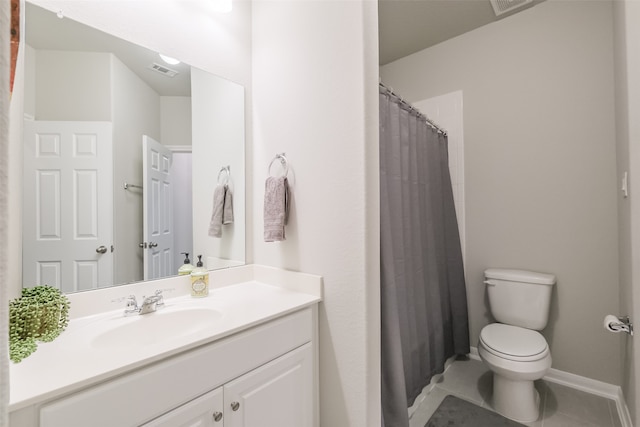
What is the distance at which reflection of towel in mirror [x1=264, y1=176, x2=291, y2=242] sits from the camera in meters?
1.33

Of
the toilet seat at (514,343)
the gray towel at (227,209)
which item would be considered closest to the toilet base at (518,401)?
the toilet seat at (514,343)

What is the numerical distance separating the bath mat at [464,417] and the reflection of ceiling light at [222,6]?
2474 millimetres

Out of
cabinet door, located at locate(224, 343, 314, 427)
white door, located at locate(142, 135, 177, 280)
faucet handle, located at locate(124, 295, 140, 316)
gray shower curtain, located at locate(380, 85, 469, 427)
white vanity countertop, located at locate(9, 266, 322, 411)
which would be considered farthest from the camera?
gray shower curtain, located at locate(380, 85, 469, 427)

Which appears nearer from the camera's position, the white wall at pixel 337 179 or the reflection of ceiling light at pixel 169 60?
the white wall at pixel 337 179

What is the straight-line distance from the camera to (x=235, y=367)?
3.03ft

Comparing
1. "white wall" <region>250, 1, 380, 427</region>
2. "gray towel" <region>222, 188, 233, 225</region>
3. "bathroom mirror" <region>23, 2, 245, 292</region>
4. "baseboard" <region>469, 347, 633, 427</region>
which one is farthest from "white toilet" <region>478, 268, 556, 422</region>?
"gray towel" <region>222, 188, 233, 225</region>

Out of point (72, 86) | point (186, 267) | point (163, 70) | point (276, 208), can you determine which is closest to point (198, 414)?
point (186, 267)

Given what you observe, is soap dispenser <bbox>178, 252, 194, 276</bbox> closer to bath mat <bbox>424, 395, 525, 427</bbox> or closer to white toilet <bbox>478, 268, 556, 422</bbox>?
bath mat <bbox>424, 395, 525, 427</bbox>

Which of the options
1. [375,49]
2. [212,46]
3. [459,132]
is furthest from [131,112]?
[459,132]

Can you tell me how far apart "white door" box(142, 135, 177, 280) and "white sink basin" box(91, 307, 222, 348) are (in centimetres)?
23

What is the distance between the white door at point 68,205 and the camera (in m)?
0.96

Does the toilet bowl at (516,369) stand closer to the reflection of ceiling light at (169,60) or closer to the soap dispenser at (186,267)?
the soap dispenser at (186,267)

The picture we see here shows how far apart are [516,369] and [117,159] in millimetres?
2236

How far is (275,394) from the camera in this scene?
1.03 meters
